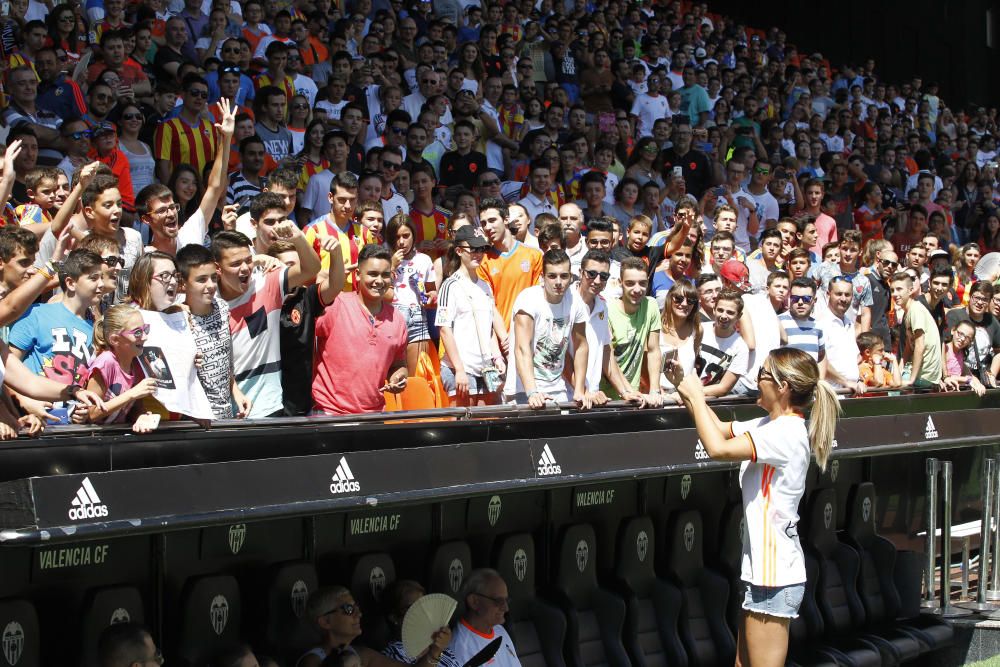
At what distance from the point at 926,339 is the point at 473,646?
→ 228 inches

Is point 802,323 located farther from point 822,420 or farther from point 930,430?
point 822,420

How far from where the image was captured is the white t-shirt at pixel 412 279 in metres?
8.32

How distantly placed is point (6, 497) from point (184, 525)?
63 cm

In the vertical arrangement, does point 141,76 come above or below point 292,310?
above

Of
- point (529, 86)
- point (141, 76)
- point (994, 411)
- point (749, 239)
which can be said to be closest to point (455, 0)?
point (529, 86)

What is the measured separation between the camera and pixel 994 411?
9.07 m

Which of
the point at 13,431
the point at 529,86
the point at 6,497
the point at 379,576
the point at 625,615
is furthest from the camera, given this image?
the point at 529,86

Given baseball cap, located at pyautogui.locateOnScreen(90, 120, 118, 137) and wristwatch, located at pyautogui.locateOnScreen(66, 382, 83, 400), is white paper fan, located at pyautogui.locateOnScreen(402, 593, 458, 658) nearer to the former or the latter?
wristwatch, located at pyautogui.locateOnScreen(66, 382, 83, 400)

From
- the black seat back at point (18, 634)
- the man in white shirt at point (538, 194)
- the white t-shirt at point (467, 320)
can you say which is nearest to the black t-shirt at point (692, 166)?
the man in white shirt at point (538, 194)

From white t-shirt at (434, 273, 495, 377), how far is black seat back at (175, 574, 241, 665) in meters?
2.99

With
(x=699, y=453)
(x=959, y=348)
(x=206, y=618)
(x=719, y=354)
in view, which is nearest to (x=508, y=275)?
(x=719, y=354)

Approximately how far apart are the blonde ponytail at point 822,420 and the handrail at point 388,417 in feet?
4.06

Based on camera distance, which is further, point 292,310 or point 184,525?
point 292,310

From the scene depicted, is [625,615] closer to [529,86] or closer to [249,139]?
[249,139]
